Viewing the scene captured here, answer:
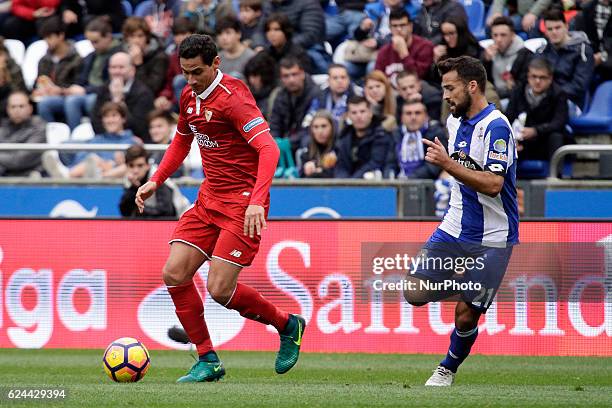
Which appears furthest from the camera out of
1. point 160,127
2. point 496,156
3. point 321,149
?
point 160,127

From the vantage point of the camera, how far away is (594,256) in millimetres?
10805

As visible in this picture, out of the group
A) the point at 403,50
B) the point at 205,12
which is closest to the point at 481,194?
the point at 403,50

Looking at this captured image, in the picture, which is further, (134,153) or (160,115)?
(160,115)

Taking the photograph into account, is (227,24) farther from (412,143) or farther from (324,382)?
(324,382)

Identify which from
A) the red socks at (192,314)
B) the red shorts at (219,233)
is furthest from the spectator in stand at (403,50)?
the red socks at (192,314)

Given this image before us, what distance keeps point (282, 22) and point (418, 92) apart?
7.38ft

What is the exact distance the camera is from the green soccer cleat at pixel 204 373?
325 inches

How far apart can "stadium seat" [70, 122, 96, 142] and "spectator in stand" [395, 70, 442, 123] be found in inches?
166

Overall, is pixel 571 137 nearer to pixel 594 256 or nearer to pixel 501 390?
pixel 594 256

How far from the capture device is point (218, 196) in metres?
8.27

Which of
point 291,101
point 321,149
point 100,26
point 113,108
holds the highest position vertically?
point 100,26

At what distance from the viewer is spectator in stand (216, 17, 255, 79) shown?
592 inches

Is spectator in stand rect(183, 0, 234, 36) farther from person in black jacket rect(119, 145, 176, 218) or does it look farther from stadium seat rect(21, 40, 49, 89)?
person in black jacket rect(119, 145, 176, 218)

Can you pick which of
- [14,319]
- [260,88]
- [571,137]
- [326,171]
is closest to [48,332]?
[14,319]
